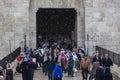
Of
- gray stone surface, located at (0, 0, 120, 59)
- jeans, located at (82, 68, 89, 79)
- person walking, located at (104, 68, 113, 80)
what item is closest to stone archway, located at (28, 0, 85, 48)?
gray stone surface, located at (0, 0, 120, 59)

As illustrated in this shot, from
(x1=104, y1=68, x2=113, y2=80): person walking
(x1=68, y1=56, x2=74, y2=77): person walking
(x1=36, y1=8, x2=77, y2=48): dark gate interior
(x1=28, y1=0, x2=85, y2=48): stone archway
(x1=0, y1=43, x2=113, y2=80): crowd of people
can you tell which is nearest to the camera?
(x1=104, y1=68, x2=113, y2=80): person walking

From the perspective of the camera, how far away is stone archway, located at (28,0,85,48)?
51.6 meters

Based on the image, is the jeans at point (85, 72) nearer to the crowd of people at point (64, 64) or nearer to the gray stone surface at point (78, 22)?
the crowd of people at point (64, 64)

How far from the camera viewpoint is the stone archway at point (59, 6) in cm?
5156

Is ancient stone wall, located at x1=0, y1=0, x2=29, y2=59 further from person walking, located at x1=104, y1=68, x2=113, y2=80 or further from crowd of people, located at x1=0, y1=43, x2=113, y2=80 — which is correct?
person walking, located at x1=104, y1=68, x2=113, y2=80

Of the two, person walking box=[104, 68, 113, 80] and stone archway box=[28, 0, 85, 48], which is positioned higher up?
stone archway box=[28, 0, 85, 48]

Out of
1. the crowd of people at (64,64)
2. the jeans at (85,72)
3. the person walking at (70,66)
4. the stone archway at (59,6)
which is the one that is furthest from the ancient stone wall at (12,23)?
the jeans at (85,72)

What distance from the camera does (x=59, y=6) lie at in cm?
5172

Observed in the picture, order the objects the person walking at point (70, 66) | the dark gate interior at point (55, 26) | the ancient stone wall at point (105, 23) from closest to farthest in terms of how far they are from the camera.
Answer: the person walking at point (70, 66), the ancient stone wall at point (105, 23), the dark gate interior at point (55, 26)

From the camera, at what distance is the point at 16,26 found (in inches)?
2015

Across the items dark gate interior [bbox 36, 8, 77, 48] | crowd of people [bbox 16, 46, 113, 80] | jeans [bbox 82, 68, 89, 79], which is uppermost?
dark gate interior [bbox 36, 8, 77, 48]

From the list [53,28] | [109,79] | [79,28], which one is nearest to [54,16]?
[53,28]

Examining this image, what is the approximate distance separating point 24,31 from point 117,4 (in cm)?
835

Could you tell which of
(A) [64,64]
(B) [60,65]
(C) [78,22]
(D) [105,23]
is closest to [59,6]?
(C) [78,22]
